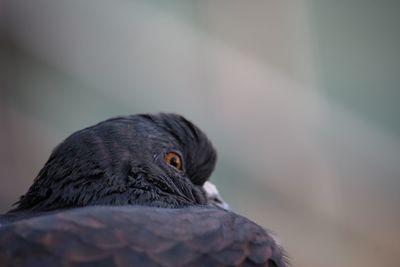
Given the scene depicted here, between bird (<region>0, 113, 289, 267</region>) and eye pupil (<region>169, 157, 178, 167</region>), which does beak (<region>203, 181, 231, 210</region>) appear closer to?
bird (<region>0, 113, 289, 267</region>)

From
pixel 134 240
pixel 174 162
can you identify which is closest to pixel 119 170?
pixel 174 162

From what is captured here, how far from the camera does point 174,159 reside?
2605 mm

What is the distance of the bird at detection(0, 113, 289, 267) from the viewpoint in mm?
1724

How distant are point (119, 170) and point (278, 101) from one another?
120 inches

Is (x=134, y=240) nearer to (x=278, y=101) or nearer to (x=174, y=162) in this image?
(x=174, y=162)

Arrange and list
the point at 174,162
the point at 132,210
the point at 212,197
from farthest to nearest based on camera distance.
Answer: the point at 212,197, the point at 174,162, the point at 132,210

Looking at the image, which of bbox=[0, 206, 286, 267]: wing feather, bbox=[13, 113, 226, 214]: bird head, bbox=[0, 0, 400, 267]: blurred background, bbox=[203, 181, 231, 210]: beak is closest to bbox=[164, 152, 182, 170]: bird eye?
bbox=[13, 113, 226, 214]: bird head

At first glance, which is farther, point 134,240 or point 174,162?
point 174,162

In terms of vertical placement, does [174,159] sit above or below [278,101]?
below

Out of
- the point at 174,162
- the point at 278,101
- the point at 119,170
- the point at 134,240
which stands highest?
the point at 278,101

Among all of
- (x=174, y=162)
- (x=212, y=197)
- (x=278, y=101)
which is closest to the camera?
(x=174, y=162)

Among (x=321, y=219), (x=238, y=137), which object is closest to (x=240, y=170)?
(x=238, y=137)

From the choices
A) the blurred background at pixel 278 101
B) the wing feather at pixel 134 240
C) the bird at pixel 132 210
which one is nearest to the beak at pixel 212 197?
the bird at pixel 132 210

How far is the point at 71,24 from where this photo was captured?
566 cm
